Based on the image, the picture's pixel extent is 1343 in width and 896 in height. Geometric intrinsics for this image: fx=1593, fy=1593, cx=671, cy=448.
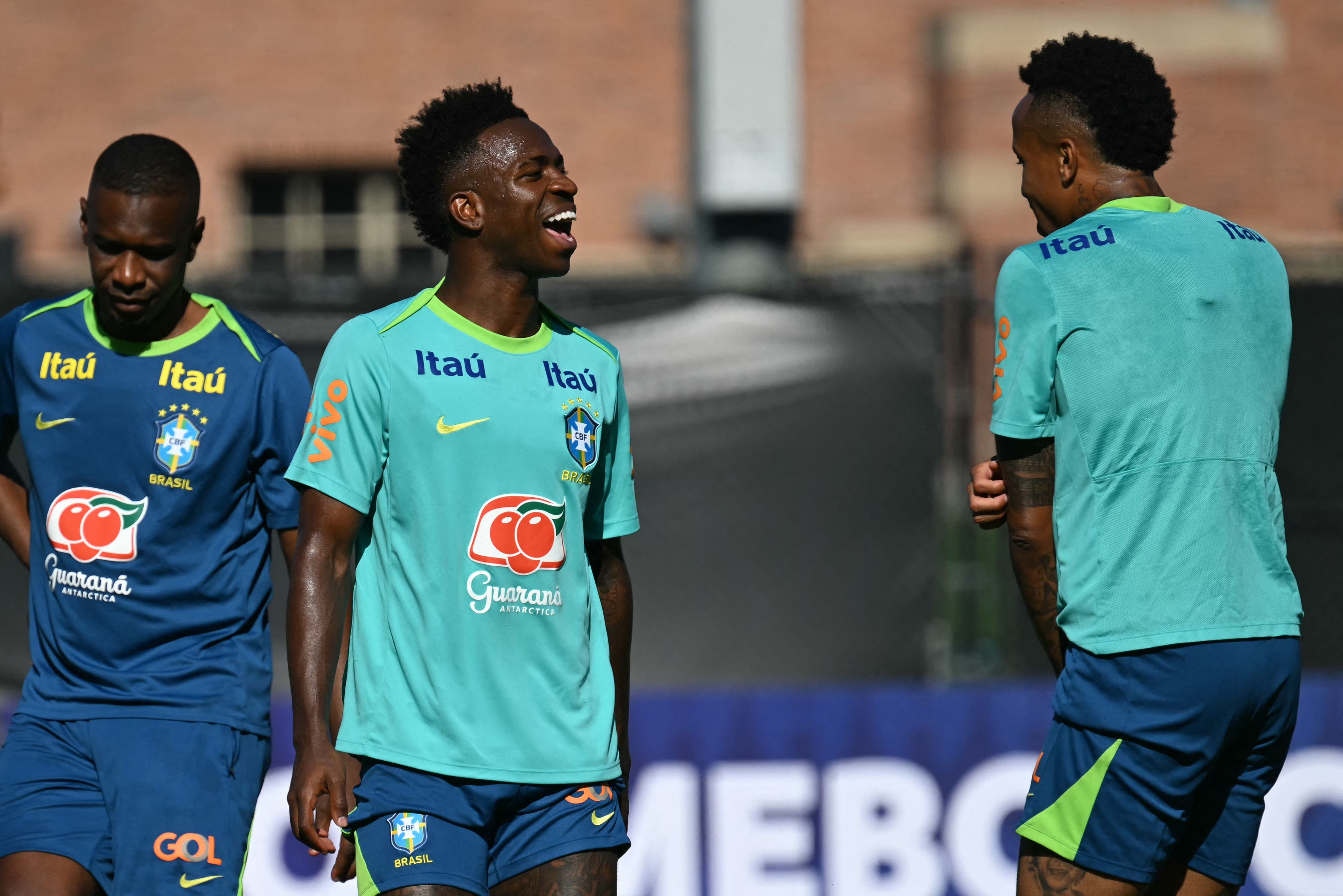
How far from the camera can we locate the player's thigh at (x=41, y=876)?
3570mm

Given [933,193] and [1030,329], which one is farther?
[933,193]

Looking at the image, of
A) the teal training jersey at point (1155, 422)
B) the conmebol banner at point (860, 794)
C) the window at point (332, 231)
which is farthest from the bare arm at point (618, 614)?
the window at point (332, 231)

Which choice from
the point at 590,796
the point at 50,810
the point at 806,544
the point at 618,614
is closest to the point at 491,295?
the point at 618,614

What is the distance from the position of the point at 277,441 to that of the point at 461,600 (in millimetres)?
929

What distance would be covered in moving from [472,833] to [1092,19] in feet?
45.1

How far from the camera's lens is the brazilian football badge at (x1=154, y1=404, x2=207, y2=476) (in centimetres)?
385

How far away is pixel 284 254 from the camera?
614 inches

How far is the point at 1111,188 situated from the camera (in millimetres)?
3387

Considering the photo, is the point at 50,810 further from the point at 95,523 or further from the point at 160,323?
the point at 160,323

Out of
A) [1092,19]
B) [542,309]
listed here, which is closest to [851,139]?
[1092,19]

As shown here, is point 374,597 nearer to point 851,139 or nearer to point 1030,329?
point 1030,329

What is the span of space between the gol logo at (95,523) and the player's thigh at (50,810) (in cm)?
41

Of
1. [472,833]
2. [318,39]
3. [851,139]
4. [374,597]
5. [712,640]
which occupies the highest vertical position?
[318,39]

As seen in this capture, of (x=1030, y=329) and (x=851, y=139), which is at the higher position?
(x=851, y=139)
